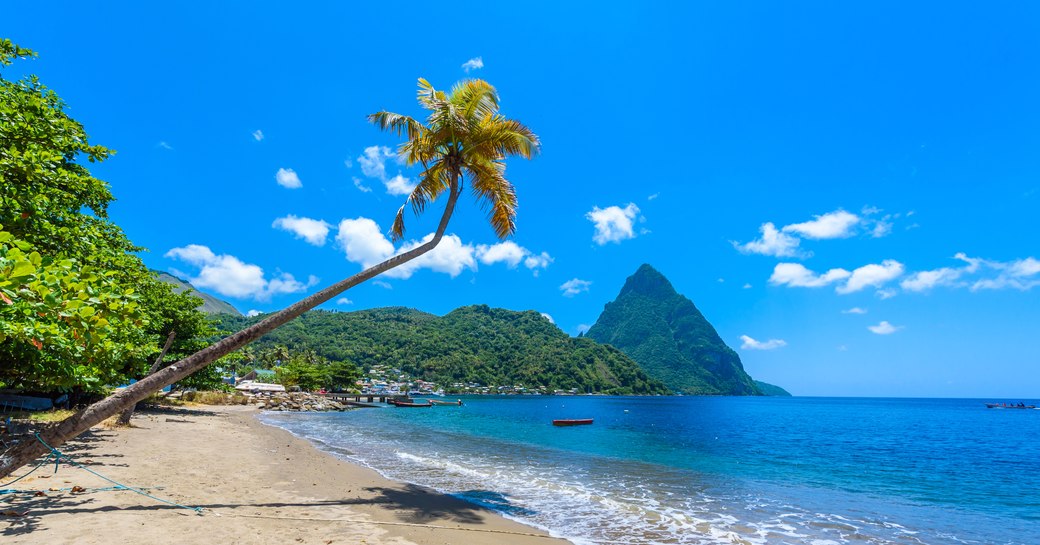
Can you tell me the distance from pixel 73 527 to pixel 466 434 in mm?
26838

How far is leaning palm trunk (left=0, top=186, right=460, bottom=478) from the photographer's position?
20.6 feet

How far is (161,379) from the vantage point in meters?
7.54

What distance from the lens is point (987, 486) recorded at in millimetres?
19391

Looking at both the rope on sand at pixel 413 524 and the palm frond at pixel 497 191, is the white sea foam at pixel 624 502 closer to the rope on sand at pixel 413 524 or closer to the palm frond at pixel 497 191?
the rope on sand at pixel 413 524

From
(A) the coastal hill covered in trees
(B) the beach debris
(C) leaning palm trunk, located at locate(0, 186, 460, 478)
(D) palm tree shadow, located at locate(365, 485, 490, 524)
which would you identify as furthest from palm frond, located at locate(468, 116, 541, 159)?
(A) the coastal hill covered in trees

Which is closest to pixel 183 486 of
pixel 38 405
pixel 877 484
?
pixel 38 405

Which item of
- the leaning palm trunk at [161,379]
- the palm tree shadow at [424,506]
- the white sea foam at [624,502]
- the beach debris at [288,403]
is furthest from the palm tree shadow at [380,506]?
the beach debris at [288,403]

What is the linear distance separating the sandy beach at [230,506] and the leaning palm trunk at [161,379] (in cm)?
110

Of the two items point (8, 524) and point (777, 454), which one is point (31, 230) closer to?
point (8, 524)

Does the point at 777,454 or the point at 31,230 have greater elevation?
the point at 31,230

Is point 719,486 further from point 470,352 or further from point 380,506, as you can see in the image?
point 470,352

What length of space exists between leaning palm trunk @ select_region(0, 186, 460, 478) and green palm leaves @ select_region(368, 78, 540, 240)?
8.73 feet

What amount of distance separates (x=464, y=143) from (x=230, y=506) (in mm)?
9460

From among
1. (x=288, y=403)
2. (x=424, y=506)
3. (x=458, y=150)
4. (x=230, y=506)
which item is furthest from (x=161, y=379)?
(x=288, y=403)
